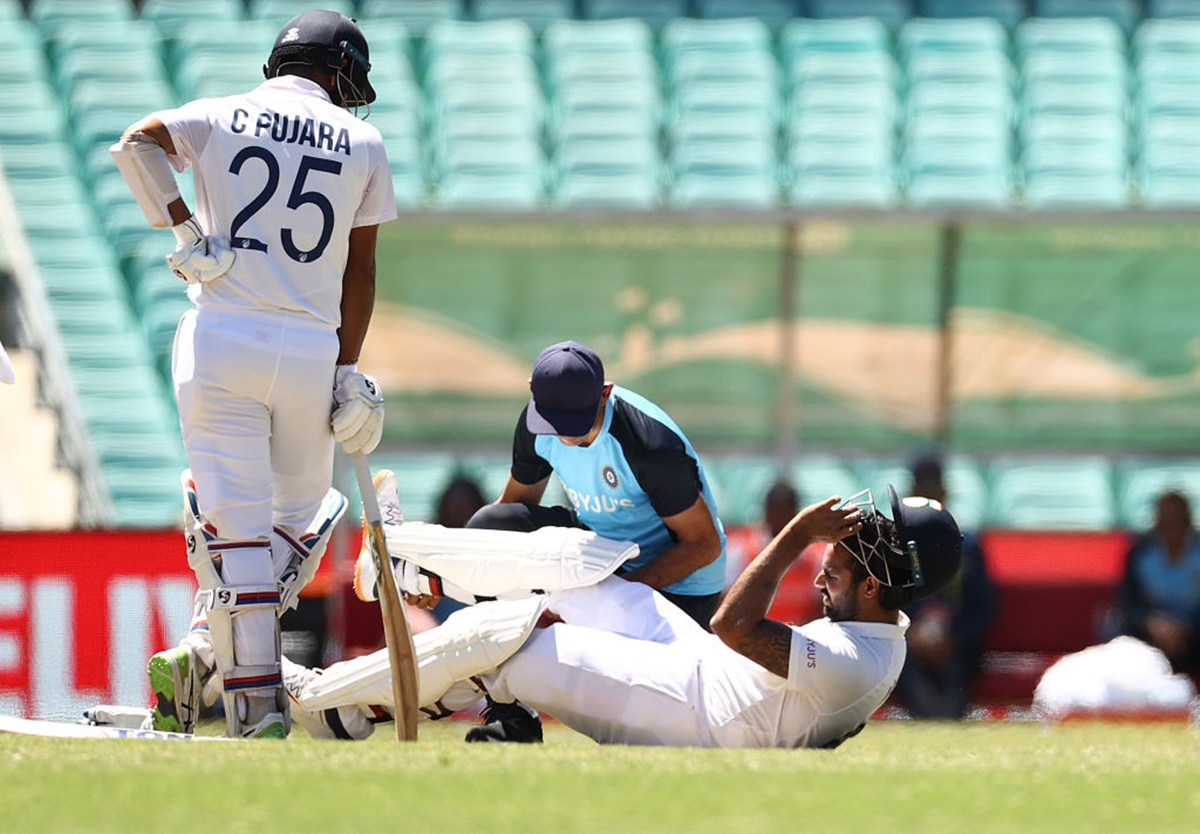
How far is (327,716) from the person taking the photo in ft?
15.4

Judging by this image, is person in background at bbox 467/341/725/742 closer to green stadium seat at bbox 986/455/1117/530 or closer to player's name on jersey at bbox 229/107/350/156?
player's name on jersey at bbox 229/107/350/156

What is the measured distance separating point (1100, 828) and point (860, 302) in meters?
5.63

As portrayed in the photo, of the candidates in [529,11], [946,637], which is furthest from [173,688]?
[529,11]

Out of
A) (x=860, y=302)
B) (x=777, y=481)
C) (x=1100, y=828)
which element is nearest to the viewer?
(x=1100, y=828)

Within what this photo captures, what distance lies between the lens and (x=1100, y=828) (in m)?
3.15

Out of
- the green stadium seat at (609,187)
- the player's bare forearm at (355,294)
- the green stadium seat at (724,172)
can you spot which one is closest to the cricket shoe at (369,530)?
the player's bare forearm at (355,294)

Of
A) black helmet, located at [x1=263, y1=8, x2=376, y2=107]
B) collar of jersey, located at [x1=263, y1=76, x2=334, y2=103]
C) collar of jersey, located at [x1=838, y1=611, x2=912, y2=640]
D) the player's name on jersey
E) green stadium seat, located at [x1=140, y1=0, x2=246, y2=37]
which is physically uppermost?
green stadium seat, located at [x1=140, y1=0, x2=246, y2=37]

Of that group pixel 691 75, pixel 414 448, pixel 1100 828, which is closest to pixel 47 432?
pixel 414 448

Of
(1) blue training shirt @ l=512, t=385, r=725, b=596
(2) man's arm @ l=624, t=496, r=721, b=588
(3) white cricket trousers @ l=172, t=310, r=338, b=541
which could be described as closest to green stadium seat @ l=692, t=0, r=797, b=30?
(1) blue training shirt @ l=512, t=385, r=725, b=596

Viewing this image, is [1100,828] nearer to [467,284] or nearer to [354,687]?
[354,687]

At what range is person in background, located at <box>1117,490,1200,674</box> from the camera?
7871 millimetres

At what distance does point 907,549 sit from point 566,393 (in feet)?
3.38

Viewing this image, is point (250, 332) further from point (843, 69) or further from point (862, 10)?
point (862, 10)

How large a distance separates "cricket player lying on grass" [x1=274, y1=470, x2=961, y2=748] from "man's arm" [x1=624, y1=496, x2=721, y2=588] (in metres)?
0.26
